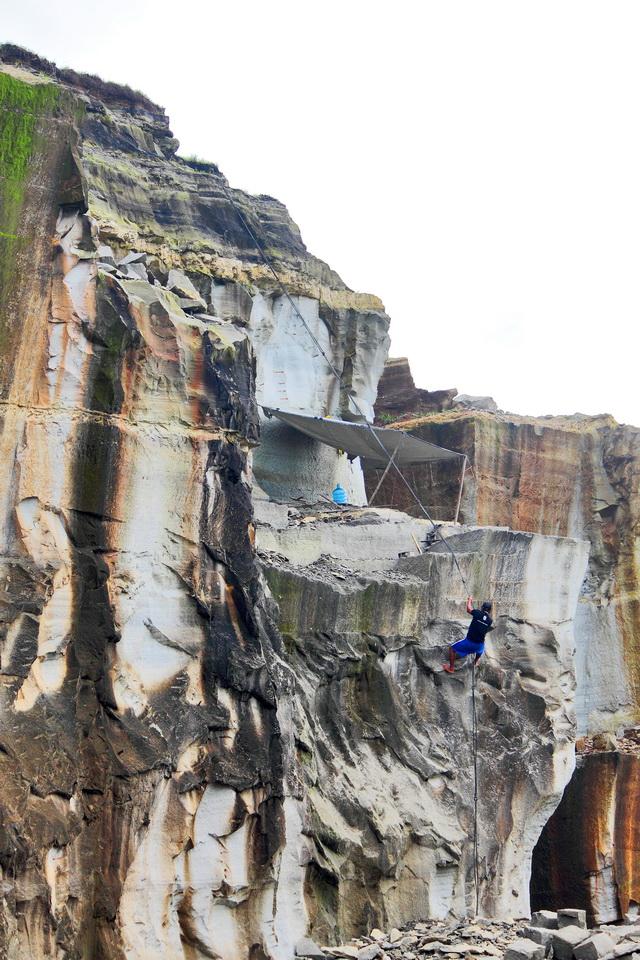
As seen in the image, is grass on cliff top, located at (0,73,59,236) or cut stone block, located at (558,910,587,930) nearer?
grass on cliff top, located at (0,73,59,236)

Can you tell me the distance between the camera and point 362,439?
26609 mm

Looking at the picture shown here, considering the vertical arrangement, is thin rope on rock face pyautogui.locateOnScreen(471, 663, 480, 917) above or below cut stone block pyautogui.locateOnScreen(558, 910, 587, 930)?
above

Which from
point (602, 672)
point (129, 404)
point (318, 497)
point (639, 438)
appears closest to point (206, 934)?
point (129, 404)

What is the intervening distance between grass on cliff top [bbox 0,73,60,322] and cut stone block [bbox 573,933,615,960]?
10.3 metres

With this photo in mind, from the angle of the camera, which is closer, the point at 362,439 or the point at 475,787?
the point at 475,787

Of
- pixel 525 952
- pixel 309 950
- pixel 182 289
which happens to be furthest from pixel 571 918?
pixel 182 289

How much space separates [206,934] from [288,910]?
155 cm

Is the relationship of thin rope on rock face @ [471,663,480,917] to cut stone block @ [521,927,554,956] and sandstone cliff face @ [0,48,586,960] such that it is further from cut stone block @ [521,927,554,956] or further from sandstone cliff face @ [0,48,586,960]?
cut stone block @ [521,927,554,956]

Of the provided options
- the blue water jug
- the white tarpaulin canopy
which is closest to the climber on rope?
the white tarpaulin canopy

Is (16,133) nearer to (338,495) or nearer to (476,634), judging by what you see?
(476,634)

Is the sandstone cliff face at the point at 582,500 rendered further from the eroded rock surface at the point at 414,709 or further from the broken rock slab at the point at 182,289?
the broken rock slab at the point at 182,289

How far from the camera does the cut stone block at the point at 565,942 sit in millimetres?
15608

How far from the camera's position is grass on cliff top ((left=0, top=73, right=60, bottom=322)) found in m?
15.3

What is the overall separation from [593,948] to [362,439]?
13181mm
